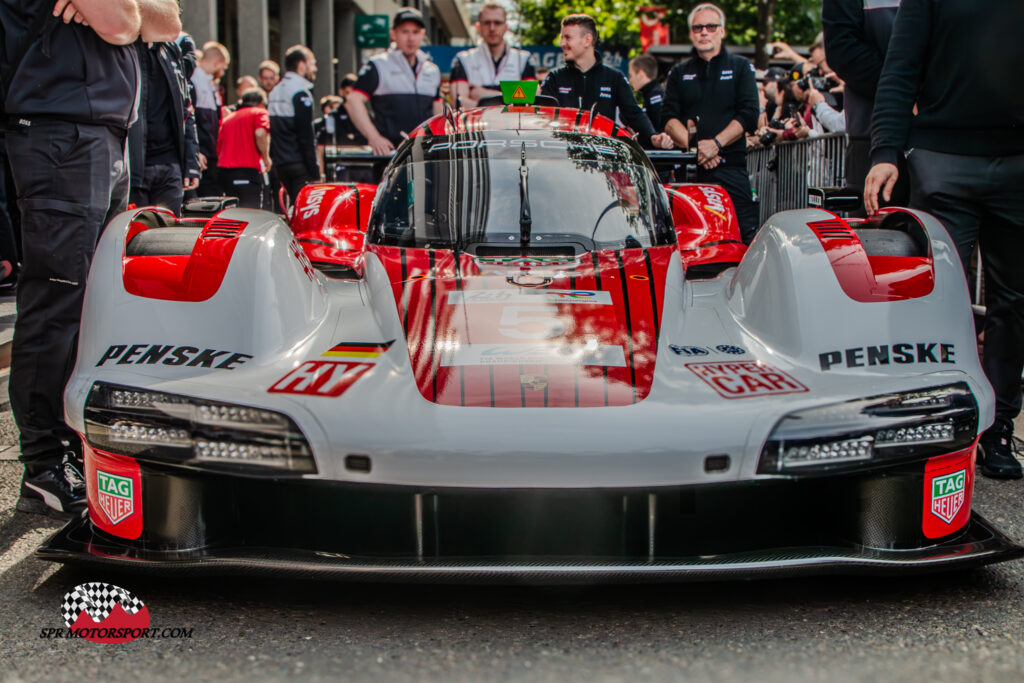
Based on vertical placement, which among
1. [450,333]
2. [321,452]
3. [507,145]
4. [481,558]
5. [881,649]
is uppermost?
[507,145]

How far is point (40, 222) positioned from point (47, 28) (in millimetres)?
586

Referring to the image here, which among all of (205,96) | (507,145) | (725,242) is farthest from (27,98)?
(205,96)

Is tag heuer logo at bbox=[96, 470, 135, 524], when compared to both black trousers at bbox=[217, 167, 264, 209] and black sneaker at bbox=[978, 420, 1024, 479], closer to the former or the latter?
black sneaker at bbox=[978, 420, 1024, 479]

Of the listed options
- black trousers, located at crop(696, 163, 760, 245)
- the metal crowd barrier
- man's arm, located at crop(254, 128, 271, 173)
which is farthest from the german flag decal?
man's arm, located at crop(254, 128, 271, 173)

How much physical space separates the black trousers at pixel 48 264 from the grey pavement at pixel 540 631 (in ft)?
2.29

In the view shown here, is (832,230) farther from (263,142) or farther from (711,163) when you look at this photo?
(263,142)

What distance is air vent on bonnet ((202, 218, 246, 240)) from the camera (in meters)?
2.92

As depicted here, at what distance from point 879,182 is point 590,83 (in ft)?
10.7

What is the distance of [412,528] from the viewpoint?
2.29m

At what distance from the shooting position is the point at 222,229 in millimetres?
2979

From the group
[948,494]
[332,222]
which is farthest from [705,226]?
[948,494]

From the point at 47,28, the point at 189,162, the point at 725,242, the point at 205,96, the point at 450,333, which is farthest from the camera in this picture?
the point at 205,96

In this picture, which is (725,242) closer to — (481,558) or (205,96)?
(481,558)

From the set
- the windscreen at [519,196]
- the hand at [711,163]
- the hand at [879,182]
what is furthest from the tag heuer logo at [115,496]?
the hand at [711,163]
